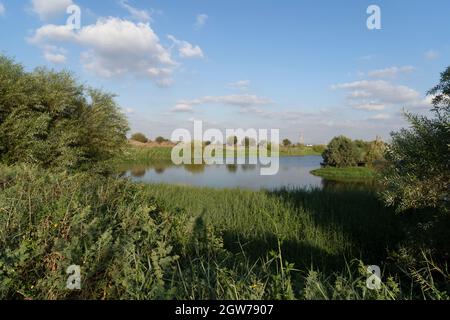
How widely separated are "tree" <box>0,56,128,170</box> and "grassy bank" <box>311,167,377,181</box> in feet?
87.9

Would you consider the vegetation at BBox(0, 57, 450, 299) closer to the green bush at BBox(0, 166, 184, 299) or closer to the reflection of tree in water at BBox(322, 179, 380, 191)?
the green bush at BBox(0, 166, 184, 299)

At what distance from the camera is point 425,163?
4699mm

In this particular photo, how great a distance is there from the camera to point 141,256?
3.53m

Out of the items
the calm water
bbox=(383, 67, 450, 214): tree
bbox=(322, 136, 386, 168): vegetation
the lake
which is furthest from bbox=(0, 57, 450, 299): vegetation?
bbox=(322, 136, 386, 168): vegetation

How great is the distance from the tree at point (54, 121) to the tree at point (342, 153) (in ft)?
106

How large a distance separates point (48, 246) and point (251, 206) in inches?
302

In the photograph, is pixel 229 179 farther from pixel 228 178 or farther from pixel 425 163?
pixel 425 163

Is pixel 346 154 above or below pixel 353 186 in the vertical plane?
above

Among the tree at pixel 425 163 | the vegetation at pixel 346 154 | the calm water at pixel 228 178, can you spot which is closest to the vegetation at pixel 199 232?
the tree at pixel 425 163

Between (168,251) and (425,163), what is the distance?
3.79 metres

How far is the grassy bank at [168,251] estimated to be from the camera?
2.83 meters

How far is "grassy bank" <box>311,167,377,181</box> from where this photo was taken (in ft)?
117

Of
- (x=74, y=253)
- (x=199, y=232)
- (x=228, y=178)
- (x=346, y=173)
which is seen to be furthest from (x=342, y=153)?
(x=74, y=253)
